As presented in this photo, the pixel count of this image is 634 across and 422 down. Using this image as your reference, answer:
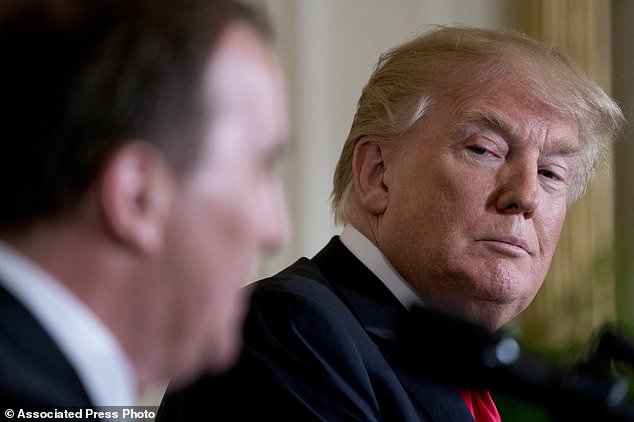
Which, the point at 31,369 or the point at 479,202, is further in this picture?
the point at 479,202

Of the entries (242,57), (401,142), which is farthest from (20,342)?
(401,142)

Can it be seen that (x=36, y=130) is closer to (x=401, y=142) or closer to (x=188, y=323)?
(x=188, y=323)

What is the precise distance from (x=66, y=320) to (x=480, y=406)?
5.59ft

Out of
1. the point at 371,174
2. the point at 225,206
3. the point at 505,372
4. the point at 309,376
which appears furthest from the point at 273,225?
the point at 371,174

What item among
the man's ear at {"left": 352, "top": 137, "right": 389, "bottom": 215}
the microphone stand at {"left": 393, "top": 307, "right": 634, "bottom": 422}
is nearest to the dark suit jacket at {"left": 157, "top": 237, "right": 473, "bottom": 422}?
the man's ear at {"left": 352, "top": 137, "right": 389, "bottom": 215}

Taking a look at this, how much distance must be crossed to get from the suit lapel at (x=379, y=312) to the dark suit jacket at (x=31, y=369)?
1.38 metres

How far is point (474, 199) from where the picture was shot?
2.58 meters

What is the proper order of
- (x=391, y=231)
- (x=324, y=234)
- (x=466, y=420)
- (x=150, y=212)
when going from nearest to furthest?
(x=150, y=212) < (x=466, y=420) < (x=391, y=231) < (x=324, y=234)

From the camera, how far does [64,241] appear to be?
3.59 ft

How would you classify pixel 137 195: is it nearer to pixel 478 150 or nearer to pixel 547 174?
pixel 478 150

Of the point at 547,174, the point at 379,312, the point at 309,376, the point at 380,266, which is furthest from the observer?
the point at 547,174

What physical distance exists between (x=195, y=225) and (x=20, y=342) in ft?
0.70

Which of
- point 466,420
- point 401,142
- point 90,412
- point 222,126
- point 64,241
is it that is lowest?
point 466,420

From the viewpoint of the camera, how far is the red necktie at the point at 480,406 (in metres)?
2.61
